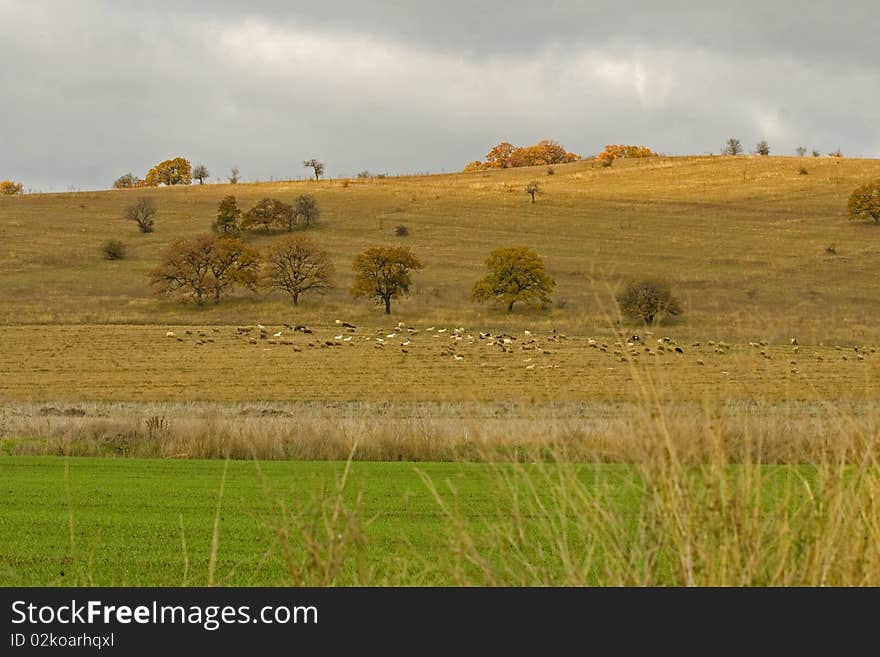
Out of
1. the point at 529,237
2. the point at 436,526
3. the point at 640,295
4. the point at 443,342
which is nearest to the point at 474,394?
the point at 436,526

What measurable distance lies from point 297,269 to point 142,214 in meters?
36.8

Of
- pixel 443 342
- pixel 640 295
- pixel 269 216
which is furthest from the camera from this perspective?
pixel 269 216

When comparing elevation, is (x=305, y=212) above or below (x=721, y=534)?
below

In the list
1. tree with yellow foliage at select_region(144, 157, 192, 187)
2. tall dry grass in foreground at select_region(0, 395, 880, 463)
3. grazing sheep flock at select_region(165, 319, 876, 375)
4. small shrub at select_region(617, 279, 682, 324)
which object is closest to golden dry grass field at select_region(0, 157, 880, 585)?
tall dry grass in foreground at select_region(0, 395, 880, 463)

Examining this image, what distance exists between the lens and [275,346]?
60.2 meters

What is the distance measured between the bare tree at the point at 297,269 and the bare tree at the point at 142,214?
1277 inches

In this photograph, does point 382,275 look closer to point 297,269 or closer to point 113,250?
point 297,269

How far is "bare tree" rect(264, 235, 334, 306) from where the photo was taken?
8169 cm

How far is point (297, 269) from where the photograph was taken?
3221 inches

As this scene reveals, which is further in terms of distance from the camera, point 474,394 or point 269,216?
→ point 269,216

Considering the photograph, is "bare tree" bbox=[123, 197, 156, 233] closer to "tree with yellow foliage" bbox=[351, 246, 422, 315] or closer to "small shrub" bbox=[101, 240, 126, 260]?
"small shrub" bbox=[101, 240, 126, 260]
